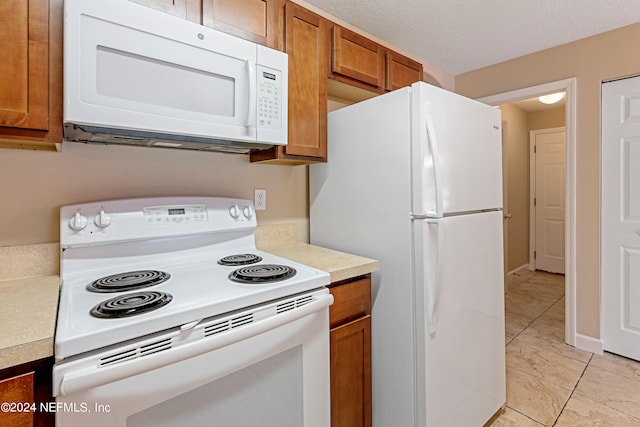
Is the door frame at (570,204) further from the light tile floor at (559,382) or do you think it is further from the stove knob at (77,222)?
the stove knob at (77,222)

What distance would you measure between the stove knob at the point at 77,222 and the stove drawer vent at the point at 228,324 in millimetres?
708

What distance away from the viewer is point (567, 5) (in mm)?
1957

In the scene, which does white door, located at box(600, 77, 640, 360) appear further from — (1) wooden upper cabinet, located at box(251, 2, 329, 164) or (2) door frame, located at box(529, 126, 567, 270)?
(2) door frame, located at box(529, 126, 567, 270)

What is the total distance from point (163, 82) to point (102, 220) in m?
0.58

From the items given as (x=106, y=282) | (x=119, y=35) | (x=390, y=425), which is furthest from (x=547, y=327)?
(x=119, y=35)

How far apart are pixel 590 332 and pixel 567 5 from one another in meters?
2.31

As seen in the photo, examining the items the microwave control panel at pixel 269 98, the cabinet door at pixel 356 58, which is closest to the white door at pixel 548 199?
the cabinet door at pixel 356 58

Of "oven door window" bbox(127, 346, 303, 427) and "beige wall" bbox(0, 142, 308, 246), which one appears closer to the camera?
"oven door window" bbox(127, 346, 303, 427)

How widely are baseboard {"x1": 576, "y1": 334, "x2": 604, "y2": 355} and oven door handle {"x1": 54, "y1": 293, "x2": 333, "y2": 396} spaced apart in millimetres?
2564

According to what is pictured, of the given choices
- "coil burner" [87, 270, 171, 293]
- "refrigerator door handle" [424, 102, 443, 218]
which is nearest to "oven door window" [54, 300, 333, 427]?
"coil burner" [87, 270, 171, 293]

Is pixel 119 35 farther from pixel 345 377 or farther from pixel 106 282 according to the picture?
pixel 345 377

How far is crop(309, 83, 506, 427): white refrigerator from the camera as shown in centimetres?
132

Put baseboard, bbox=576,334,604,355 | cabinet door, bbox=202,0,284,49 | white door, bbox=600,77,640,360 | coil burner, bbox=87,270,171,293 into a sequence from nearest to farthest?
coil burner, bbox=87,270,171,293, cabinet door, bbox=202,0,284,49, white door, bbox=600,77,640,360, baseboard, bbox=576,334,604,355

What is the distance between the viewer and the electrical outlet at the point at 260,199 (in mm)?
1771
